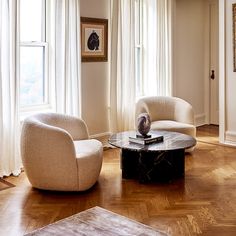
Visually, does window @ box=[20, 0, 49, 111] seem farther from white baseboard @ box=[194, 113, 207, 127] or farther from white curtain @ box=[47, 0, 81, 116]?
white baseboard @ box=[194, 113, 207, 127]

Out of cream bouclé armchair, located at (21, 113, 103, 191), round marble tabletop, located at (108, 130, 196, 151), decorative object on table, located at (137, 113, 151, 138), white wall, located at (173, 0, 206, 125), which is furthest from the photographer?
white wall, located at (173, 0, 206, 125)

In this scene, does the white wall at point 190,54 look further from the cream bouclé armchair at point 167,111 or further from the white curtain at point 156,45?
the cream bouclé armchair at point 167,111

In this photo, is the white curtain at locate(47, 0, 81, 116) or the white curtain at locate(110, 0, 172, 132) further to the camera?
the white curtain at locate(110, 0, 172, 132)

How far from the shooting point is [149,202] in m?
3.74

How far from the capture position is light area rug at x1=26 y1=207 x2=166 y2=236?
2359 millimetres

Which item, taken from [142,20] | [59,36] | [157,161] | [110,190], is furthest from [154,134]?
[142,20]

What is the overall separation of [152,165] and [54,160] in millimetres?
1095

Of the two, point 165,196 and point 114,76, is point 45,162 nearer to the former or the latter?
point 165,196

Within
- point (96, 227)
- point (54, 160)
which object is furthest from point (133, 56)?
point (96, 227)

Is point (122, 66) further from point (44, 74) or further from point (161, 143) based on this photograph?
point (161, 143)

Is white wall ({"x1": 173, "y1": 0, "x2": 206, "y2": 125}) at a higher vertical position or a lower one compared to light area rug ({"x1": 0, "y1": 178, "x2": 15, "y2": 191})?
higher

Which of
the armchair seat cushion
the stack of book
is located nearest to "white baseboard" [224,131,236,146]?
the armchair seat cushion

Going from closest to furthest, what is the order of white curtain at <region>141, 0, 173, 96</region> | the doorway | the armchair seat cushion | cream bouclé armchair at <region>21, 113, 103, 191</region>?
1. cream bouclé armchair at <region>21, 113, 103, 191</region>
2. the armchair seat cushion
3. white curtain at <region>141, 0, 173, 96</region>
4. the doorway

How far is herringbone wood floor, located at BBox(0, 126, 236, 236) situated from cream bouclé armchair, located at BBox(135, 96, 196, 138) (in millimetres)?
887
